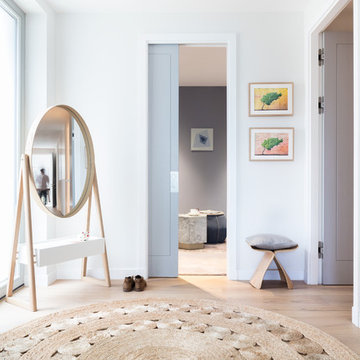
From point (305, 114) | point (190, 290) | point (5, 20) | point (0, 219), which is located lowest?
point (190, 290)

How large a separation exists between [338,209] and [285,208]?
1.54 ft

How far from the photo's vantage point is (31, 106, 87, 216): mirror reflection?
265 centimetres

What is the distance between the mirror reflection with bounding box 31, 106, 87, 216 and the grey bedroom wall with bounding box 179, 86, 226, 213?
10.2 ft

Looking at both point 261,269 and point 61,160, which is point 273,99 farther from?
point 61,160

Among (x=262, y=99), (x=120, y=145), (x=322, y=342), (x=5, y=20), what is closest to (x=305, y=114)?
(x=262, y=99)

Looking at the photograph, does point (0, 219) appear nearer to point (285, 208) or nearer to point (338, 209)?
point (285, 208)

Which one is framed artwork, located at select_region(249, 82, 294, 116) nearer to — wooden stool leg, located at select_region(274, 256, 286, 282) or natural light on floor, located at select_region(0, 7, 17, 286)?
wooden stool leg, located at select_region(274, 256, 286, 282)

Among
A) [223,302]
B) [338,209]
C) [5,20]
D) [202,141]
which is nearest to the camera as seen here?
[223,302]

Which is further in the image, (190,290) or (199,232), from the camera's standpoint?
(199,232)

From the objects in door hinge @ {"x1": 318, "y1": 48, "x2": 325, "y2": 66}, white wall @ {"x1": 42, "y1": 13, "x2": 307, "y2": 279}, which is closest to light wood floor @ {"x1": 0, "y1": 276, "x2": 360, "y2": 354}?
white wall @ {"x1": 42, "y1": 13, "x2": 307, "y2": 279}

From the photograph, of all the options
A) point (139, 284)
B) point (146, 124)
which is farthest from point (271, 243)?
point (146, 124)

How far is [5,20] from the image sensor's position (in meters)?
2.79

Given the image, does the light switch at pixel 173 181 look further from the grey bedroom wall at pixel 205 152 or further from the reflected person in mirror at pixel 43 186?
the grey bedroom wall at pixel 205 152

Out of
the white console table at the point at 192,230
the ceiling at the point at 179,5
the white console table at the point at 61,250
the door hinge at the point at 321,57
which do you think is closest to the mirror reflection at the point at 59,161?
the white console table at the point at 61,250
